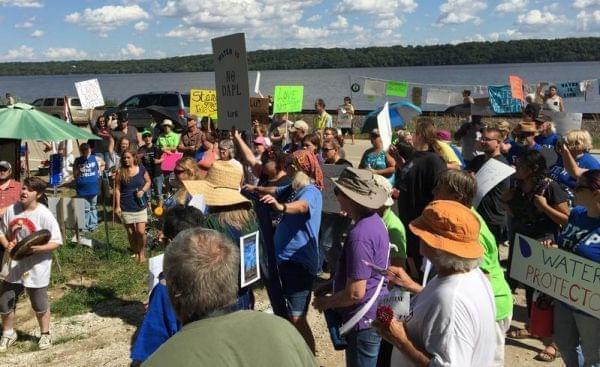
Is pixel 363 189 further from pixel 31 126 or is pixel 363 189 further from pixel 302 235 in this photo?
pixel 31 126

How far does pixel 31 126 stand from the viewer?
7.50 metres

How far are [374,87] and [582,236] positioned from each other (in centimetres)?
1617

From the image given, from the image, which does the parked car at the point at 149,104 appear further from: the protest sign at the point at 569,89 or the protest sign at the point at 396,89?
the protest sign at the point at 569,89

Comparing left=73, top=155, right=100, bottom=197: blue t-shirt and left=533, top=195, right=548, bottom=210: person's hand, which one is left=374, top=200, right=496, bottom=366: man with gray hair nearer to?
left=533, top=195, right=548, bottom=210: person's hand

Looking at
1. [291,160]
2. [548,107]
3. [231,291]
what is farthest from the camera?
[548,107]

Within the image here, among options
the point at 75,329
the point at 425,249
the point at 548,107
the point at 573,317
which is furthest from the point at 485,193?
the point at 548,107

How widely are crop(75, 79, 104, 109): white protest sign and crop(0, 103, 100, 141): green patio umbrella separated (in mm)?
6506

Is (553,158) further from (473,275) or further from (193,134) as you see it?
(193,134)

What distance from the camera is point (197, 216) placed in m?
3.41

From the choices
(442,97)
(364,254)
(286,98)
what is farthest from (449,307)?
(442,97)

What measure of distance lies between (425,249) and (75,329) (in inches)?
178

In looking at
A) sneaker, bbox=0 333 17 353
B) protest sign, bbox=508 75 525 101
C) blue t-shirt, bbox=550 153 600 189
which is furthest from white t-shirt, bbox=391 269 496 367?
protest sign, bbox=508 75 525 101

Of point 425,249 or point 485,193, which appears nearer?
point 425,249

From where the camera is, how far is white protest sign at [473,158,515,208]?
509 cm
